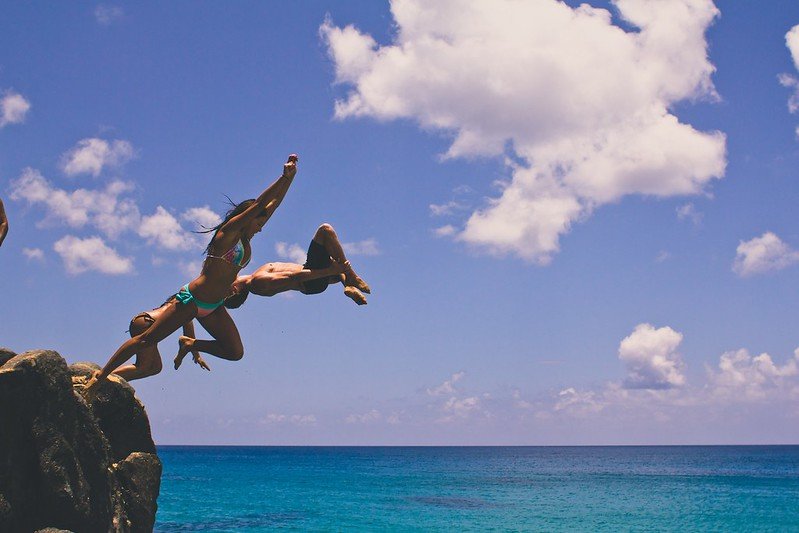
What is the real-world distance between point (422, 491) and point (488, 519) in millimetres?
19798

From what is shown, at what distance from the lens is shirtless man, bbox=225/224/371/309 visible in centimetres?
914

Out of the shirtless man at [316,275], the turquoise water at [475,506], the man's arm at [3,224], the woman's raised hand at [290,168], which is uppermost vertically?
the woman's raised hand at [290,168]

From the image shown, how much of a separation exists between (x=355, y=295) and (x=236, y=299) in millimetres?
1866

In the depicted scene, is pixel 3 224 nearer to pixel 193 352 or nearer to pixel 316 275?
pixel 193 352

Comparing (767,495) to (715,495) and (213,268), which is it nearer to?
(715,495)

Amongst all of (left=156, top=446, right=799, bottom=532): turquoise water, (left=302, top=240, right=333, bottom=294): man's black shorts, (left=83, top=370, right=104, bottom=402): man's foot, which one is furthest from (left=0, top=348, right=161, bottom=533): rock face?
(left=156, top=446, right=799, bottom=532): turquoise water

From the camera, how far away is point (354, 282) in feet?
30.0

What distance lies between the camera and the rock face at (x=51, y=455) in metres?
8.56

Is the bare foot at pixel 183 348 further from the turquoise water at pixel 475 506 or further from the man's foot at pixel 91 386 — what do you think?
Result: the turquoise water at pixel 475 506

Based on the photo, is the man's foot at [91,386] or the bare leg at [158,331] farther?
the man's foot at [91,386]

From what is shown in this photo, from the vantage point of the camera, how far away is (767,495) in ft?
193

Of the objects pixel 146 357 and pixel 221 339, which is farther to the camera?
→ pixel 146 357

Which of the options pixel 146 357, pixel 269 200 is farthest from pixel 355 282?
pixel 146 357

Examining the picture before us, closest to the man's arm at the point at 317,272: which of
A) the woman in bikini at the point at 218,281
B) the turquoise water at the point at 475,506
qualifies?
the woman in bikini at the point at 218,281
